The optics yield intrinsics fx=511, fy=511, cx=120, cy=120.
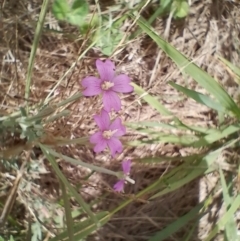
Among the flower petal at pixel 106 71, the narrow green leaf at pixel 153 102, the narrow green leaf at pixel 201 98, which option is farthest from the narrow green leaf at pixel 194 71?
the flower petal at pixel 106 71

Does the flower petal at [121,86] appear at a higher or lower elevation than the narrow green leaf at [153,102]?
higher

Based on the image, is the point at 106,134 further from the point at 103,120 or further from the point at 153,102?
the point at 153,102

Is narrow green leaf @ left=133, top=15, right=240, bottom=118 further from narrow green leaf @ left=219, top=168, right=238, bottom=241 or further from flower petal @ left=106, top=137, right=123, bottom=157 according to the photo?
flower petal @ left=106, top=137, right=123, bottom=157

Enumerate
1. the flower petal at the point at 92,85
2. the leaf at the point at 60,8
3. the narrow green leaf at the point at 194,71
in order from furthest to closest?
the leaf at the point at 60,8 → the narrow green leaf at the point at 194,71 → the flower petal at the point at 92,85

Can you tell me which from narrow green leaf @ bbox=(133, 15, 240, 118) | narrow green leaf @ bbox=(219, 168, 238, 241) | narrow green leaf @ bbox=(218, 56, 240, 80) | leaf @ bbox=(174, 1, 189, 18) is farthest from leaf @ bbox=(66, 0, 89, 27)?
narrow green leaf @ bbox=(219, 168, 238, 241)

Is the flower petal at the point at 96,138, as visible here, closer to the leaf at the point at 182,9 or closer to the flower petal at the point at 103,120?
the flower petal at the point at 103,120

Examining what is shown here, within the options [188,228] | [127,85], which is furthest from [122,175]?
[188,228]

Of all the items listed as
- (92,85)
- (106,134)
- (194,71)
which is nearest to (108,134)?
(106,134)
